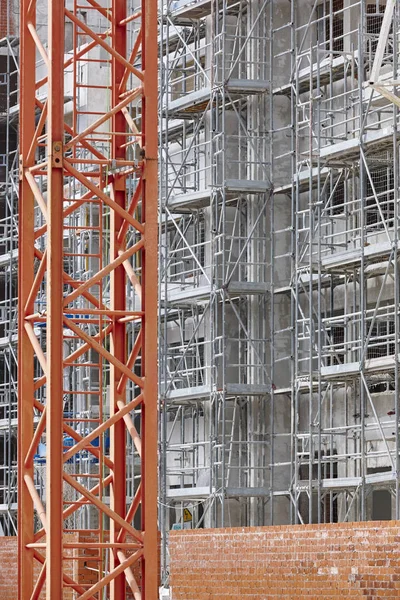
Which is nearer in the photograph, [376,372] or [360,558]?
[360,558]

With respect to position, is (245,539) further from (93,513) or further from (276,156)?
(93,513)

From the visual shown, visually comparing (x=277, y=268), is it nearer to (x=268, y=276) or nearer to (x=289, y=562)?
(x=268, y=276)

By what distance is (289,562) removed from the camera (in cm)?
2225

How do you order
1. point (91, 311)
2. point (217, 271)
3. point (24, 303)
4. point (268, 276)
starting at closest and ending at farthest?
point (91, 311), point (24, 303), point (268, 276), point (217, 271)

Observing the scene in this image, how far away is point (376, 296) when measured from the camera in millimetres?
28547

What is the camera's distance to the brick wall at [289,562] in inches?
780

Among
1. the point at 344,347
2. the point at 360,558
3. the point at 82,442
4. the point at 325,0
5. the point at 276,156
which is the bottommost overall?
the point at 360,558

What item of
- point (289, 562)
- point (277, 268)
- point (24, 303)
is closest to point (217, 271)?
point (277, 268)

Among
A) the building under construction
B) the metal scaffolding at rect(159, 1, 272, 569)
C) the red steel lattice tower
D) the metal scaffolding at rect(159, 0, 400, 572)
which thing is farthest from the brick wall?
the metal scaffolding at rect(159, 1, 272, 569)

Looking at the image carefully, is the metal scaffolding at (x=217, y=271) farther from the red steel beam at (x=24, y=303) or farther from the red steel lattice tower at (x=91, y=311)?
the red steel beam at (x=24, y=303)

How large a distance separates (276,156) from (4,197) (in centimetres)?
1263

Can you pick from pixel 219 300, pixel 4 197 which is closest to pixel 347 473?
pixel 219 300

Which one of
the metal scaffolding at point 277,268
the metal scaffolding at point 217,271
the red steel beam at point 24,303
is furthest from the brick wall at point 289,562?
the metal scaffolding at point 217,271

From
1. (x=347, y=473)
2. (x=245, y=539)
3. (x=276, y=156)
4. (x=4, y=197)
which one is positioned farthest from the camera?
(x=4, y=197)
